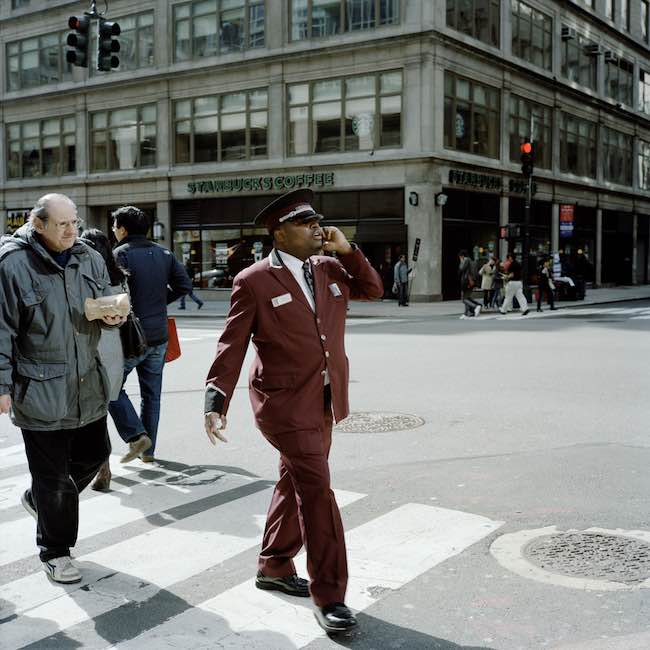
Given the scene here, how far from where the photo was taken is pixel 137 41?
37.9 metres

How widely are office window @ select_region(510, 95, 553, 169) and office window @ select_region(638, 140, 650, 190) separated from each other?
12450 mm

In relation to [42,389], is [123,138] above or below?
above

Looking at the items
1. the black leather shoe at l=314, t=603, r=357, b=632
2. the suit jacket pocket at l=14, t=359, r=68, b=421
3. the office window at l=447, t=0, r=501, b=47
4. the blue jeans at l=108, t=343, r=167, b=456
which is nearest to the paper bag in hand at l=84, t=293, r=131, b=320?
the suit jacket pocket at l=14, t=359, r=68, b=421

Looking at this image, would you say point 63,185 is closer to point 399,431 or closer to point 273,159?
point 273,159

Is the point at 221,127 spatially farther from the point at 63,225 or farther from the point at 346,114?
the point at 63,225

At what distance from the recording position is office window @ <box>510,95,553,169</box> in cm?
3659

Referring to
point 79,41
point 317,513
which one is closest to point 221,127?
point 79,41

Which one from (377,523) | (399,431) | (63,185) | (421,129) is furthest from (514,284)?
(63,185)

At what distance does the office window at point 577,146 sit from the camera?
40875 millimetres

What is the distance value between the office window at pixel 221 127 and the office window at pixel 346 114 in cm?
156

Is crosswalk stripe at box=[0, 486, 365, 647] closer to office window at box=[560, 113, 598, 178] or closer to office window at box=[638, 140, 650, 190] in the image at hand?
office window at box=[560, 113, 598, 178]

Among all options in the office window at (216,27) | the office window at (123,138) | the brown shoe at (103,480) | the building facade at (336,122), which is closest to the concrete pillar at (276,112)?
the building facade at (336,122)

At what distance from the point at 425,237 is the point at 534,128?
33.2 feet

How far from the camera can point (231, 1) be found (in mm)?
35156
